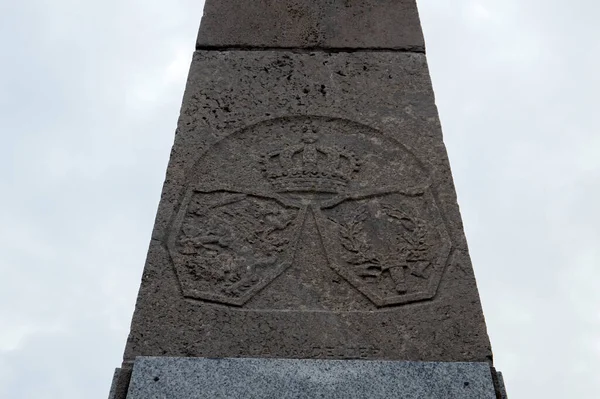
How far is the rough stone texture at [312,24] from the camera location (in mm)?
3465

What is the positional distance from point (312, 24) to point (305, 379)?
1965mm

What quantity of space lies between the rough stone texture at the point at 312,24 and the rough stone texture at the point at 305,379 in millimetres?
1736

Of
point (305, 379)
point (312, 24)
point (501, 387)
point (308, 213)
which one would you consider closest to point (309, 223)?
point (308, 213)

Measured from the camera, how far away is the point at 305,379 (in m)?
2.24

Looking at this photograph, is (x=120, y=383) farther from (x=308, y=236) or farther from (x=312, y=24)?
(x=312, y=24)

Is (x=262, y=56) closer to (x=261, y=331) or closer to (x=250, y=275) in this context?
(x=250, y=275)

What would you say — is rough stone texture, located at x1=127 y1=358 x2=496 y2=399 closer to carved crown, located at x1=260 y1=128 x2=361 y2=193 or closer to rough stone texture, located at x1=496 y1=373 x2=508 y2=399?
rough stone texture, located at x1=496 y1=373 x2=508 y2=399

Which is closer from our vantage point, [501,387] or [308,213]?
[501,387]

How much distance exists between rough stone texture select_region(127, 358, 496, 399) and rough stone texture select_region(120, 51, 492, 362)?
0.44ft

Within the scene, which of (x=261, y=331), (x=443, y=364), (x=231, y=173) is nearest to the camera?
(x=443, y=364)

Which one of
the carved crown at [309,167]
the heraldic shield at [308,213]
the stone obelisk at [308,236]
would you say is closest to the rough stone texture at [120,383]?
the stone obelisk at [308,236]

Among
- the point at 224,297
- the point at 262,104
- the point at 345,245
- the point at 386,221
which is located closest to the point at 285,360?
the point at 224,297

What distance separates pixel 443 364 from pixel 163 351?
937mm

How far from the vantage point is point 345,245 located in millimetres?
2707
